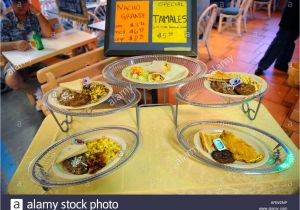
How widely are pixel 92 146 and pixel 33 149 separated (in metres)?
0.24

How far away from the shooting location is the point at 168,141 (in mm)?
869

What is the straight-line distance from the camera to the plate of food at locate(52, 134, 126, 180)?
0.71m

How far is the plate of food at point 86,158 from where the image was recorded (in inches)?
27.8

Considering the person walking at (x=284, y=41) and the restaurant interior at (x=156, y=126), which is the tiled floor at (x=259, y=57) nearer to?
the person walking at (x=284, y=41)

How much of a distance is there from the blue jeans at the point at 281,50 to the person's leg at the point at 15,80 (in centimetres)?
252

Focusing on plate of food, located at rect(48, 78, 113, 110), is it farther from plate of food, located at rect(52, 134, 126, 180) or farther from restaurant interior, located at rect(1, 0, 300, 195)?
plate of food, located at rect(52, 134, 126, 180)

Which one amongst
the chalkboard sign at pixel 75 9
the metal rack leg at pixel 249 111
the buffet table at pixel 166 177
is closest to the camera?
the buffet table at pixel 166 177

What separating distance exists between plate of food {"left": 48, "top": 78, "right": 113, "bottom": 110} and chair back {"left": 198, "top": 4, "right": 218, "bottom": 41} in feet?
7.18

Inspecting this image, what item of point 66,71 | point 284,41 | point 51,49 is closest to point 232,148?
point 66,71

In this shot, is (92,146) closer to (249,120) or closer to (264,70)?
(249,120)

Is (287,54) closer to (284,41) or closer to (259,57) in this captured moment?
(284,41)

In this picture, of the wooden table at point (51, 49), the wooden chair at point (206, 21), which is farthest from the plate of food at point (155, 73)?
the wooden chair at point (206, 21)

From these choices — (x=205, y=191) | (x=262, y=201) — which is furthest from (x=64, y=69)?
(x=262, y=201)

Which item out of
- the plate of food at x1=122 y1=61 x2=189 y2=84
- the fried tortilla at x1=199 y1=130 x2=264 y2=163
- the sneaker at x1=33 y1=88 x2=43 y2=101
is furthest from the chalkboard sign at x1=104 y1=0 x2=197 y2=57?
the sneaker at x1=33 y1=88 x2=43 y2=101
